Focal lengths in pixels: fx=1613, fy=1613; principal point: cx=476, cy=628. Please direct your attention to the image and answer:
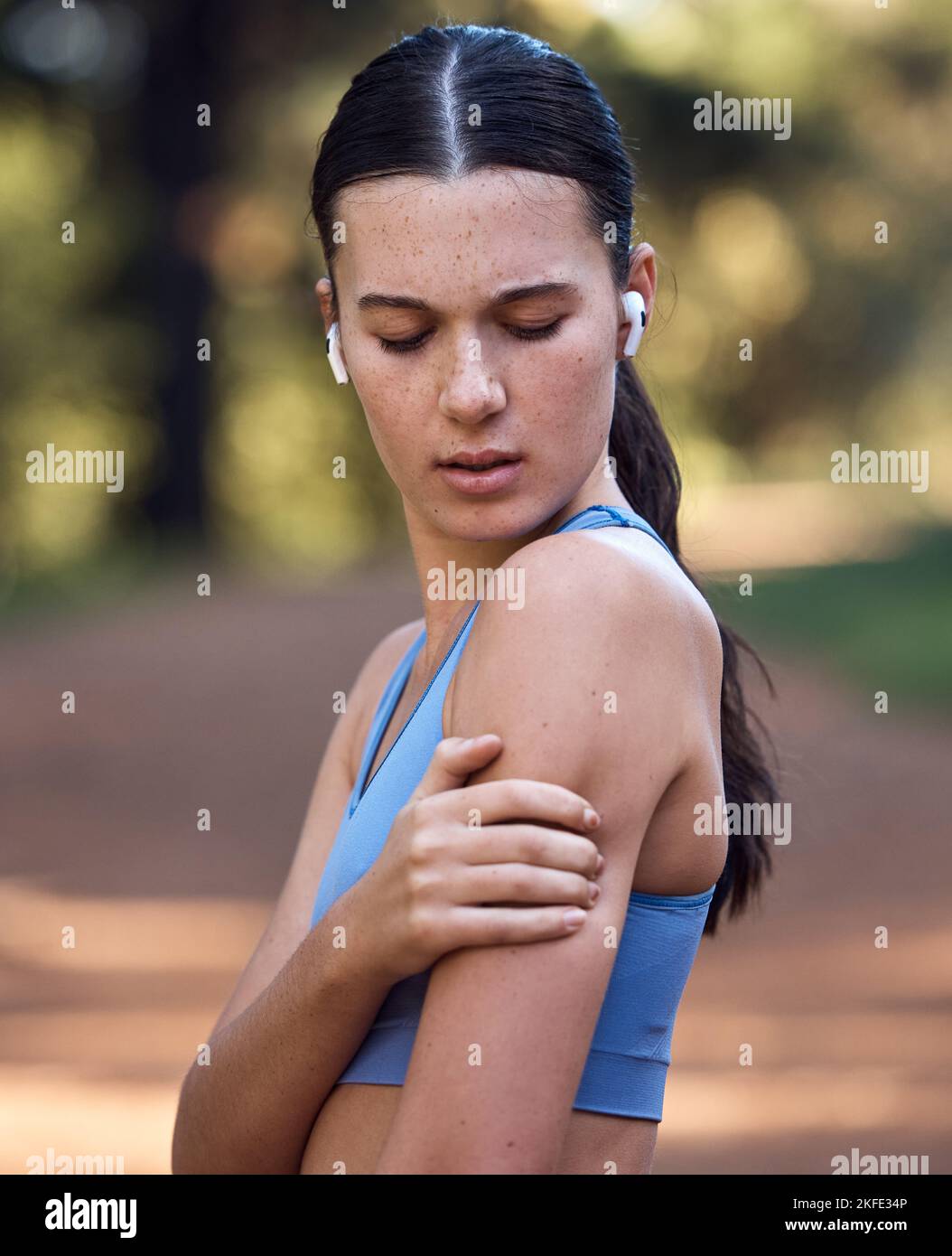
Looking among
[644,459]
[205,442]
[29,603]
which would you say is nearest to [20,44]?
[205,442]

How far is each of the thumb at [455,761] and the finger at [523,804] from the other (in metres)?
0.03

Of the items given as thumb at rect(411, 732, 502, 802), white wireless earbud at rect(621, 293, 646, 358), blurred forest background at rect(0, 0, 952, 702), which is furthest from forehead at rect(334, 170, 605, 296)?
blurred forest background at rect(0, 0, 952, 702)

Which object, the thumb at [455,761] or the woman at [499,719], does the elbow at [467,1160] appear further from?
the thumb at [455,761]

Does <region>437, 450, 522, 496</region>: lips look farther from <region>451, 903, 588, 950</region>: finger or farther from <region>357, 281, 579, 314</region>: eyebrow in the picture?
<region>451, 903, 588, 950</region>: finger

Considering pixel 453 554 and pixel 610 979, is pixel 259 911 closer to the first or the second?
pixel 453 554

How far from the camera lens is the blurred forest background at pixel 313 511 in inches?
246

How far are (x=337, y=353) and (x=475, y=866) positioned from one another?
0.78 meters

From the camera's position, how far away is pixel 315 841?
7.94ft

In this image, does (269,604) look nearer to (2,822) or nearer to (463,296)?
(2,822)

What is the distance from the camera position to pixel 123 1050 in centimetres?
615

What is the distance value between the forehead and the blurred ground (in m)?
2.06

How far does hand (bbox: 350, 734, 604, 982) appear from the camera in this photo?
1.56m

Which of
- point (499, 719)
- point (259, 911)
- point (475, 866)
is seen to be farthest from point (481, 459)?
point (259, 911)

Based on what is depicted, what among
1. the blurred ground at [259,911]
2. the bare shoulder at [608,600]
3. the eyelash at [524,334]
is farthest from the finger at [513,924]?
the blurred ground at [259,911]
